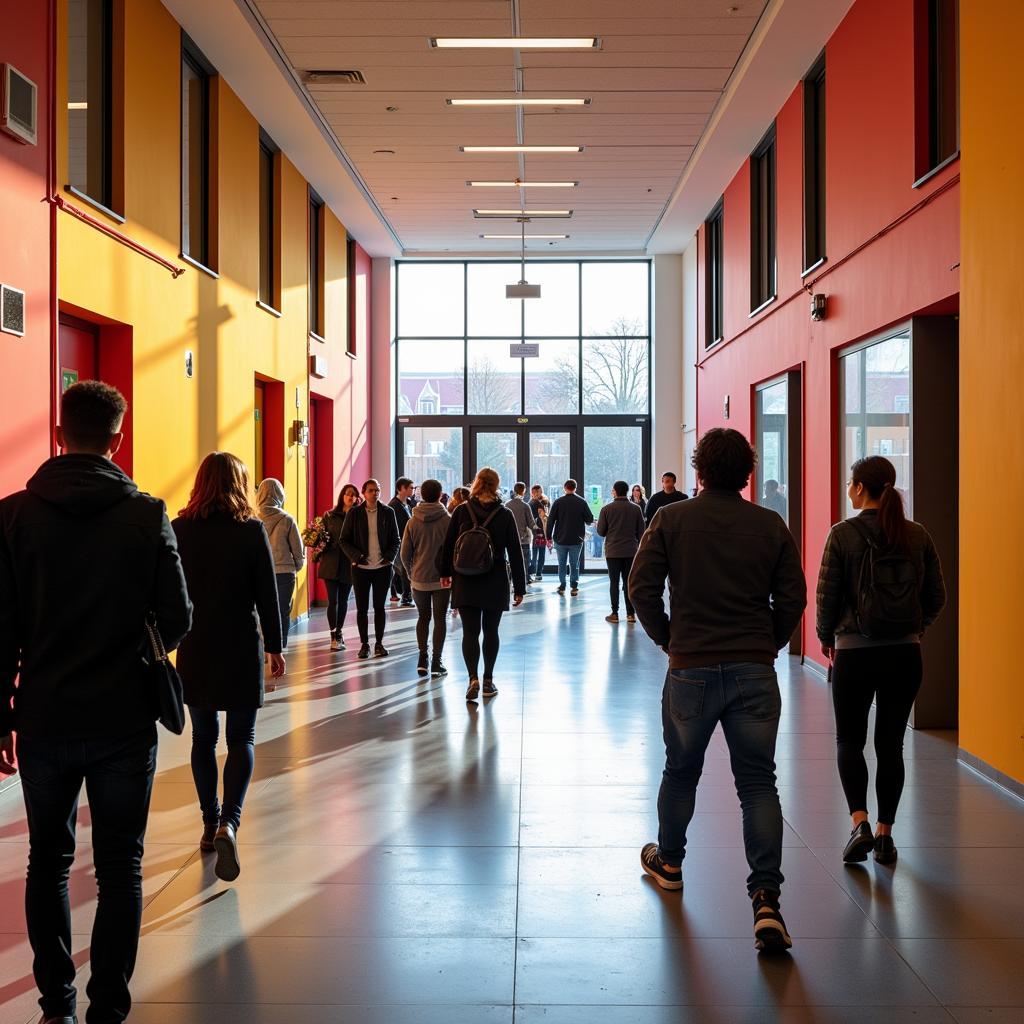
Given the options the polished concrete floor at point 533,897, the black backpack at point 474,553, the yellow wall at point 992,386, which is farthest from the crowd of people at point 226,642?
the black backpack at point 474,553

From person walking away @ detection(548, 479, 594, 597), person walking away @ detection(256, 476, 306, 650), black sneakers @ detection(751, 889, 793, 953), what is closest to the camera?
black sneakers @ detection(751, 889, 793, 953)

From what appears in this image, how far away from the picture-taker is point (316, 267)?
1467 centimetres

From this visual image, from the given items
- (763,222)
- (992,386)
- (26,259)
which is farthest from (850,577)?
(763,222)

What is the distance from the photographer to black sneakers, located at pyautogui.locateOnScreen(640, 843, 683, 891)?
416 cm

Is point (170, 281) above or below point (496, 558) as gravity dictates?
above

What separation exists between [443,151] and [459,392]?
23.2 ft

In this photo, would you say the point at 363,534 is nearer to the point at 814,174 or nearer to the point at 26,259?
the point at 26,259

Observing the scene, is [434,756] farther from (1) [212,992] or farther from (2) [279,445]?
(2) [279,445]

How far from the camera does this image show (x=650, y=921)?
3848 mm

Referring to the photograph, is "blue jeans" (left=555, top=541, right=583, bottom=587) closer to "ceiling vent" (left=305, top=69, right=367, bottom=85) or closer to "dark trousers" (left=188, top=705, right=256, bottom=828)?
"ceiling vent" (left=305, top=69, right=367, bottom=85)

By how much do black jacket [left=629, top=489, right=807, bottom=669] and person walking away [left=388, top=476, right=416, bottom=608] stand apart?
23.8ft

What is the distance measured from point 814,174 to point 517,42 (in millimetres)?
2747

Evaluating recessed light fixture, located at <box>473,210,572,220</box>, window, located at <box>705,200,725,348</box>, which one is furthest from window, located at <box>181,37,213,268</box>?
window, located at <box>705,200,725,348</box>

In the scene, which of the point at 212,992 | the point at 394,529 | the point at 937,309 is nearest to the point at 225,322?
the point at 394,529
